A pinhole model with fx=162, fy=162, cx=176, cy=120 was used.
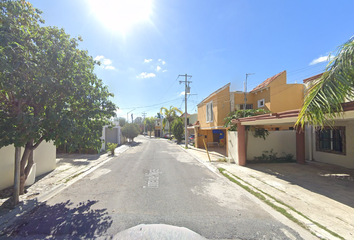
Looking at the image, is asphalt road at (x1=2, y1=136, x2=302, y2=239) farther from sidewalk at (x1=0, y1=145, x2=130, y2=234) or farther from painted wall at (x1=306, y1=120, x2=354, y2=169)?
painted wall at (x1=306, y1=120, x2=354, y2=169)

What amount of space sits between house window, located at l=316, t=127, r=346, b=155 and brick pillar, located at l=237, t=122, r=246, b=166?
4545 mm

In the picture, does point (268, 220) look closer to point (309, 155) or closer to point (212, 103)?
point (309, 155)

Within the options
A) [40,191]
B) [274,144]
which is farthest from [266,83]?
[40,191]

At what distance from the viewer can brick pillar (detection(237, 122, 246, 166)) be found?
1001cm

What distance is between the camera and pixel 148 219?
3.89 meters

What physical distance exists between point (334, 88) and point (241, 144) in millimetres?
6041

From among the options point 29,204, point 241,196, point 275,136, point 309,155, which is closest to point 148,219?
point 241,196

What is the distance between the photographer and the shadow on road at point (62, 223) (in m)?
3.43

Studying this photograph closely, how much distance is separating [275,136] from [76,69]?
11.9 metres

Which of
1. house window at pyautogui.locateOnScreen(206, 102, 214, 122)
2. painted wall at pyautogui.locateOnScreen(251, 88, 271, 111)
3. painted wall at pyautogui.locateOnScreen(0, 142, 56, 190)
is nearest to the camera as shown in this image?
painted wall at pyautogui.locateOnScreen(0, 142, 56, 190)

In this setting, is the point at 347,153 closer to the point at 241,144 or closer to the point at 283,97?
the point at 241,144

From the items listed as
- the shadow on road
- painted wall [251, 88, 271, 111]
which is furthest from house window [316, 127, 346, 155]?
the shadow on road

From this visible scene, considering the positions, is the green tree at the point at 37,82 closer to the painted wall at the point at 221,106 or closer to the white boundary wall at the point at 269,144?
the white boundary wall at the point at 269,144

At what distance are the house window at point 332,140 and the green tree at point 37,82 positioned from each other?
493 inches
